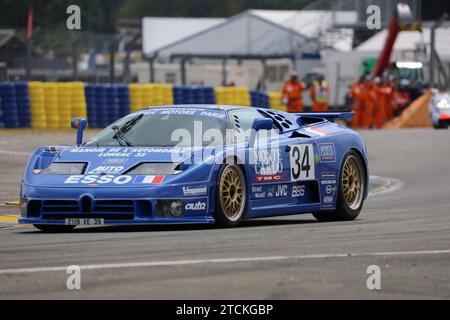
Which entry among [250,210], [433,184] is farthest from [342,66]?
[250,210]

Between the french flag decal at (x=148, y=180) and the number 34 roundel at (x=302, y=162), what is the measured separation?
1.69 metres

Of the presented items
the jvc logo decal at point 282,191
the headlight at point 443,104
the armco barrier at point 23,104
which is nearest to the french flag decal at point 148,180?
the jvc logo decal at point 282,191

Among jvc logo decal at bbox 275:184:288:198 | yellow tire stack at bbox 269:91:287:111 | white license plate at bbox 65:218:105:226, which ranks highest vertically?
jvc logo decal at bbox 275:184:288:198

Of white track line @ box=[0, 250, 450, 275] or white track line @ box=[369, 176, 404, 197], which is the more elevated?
white track line @ box=[0, 250, 450, 275]

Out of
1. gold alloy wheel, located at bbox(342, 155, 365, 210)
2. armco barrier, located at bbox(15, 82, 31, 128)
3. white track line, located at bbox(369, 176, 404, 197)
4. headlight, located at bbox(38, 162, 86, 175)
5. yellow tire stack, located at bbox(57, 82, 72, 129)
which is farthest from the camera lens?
yellow tire stack, located at bbox(57, 82, 72, 129)

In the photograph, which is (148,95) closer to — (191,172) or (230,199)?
(230,199)

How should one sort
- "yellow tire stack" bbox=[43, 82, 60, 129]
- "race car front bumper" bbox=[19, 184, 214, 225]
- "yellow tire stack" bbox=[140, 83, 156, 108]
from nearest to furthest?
"race car front bumper" bbox=[19, 184, 214, 225], "yellow tire stack" bbox=[43, 82, 60, 129], "yellow tire stack" bbox=[140, 83, 156, 108]

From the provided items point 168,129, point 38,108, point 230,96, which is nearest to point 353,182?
point 168,129

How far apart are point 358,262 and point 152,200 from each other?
276 cm

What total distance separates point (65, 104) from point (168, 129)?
737 inches

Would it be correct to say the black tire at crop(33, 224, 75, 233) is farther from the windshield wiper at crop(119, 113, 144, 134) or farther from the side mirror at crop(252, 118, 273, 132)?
the side mirror at crop(252, 118, 273, 132)

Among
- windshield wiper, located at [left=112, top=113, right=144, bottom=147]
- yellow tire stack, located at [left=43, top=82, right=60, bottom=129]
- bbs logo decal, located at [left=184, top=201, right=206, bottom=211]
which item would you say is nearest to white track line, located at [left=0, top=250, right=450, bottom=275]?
bbs logo decal, located at [left=184, top=201, right=206, bottom=211]

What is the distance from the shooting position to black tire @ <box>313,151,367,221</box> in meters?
13.4
